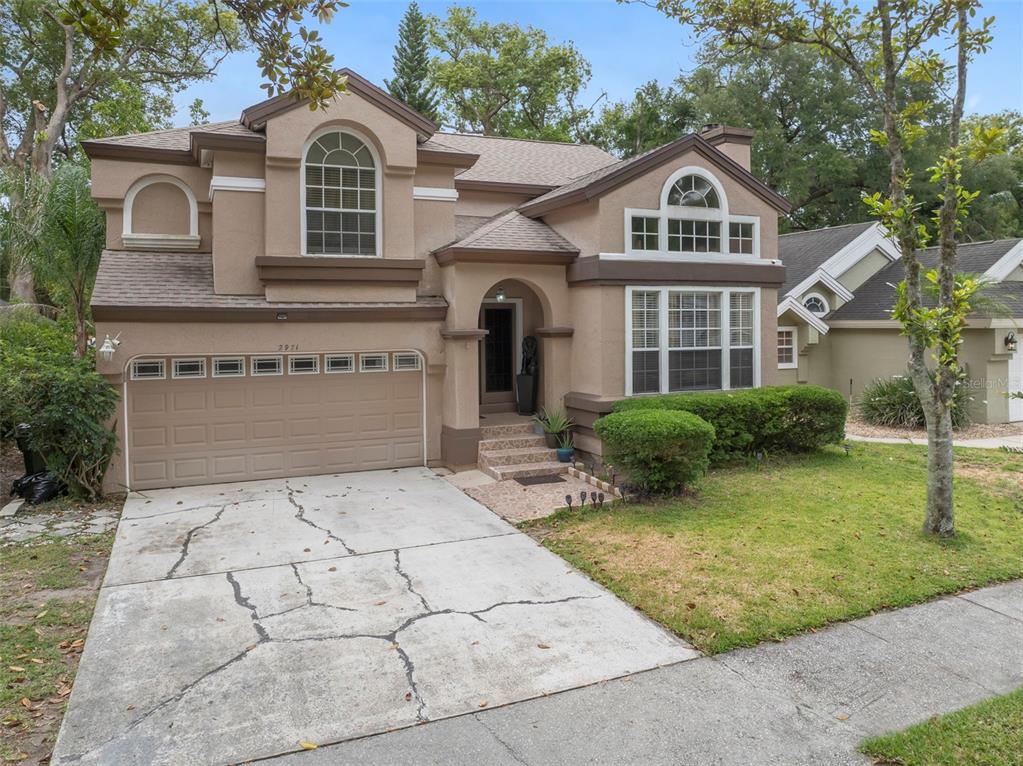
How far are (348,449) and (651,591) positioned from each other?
7.06 m

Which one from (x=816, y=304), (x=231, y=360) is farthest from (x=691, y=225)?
(x=816, y=304)

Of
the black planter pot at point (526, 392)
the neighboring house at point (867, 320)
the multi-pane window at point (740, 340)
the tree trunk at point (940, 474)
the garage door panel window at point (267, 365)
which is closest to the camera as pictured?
the tree trunk at point (940, 474)

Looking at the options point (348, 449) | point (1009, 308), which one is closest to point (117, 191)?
point (348, 449)

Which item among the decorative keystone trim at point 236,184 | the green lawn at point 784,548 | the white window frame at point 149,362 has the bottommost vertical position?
the green lawn at point 784,548

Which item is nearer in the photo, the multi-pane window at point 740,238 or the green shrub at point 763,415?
the green shrub at point 763,415

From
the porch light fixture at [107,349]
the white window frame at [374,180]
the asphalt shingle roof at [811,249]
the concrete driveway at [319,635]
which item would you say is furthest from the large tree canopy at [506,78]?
the concrete driveway at [319,635]

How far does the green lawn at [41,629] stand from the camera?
4.49 meters

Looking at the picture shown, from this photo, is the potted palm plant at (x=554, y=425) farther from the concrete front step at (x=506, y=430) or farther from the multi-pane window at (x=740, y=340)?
the multi-pane window at (x=740, y=340)

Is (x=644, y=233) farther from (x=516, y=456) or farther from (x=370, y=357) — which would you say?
(x=370, y=357)

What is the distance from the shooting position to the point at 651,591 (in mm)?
6645

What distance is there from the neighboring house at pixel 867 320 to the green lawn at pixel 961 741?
14.1 m

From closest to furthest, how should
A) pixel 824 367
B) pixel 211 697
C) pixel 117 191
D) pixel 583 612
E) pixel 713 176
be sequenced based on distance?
pixel 211 697
pixel 583 612
pixel 117 191
pixel 713 176
pixel 824 367

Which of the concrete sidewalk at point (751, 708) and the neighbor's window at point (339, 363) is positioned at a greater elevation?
the neighbor's window at point (339, 363)

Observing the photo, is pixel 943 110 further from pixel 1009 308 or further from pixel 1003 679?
pixel 1003 679
